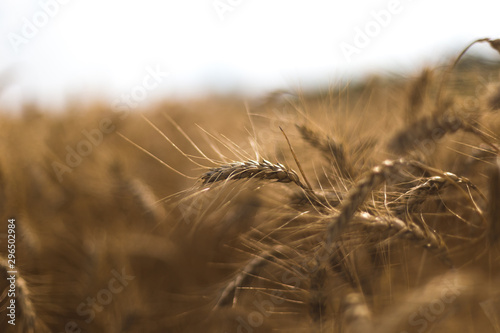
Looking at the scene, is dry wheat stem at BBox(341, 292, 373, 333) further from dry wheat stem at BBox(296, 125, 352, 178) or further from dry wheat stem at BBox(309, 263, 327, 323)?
dry wheat stem at BBox(296, 125, 352, 178)

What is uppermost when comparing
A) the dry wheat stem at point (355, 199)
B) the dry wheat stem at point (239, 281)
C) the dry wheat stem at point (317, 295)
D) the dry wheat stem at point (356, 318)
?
the dry wheat stem at point (355, 199)

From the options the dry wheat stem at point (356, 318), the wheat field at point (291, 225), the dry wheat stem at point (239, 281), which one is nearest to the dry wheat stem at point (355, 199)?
the wheat field at point (291, 225)

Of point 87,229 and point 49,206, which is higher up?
point 49,206

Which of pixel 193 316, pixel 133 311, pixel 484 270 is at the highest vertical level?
pixel 133 311

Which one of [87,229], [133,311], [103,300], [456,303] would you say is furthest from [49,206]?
[456,303]

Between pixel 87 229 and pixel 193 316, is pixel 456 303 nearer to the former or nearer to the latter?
pixel 193 316

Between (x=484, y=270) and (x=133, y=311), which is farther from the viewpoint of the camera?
(x=133, y=311)

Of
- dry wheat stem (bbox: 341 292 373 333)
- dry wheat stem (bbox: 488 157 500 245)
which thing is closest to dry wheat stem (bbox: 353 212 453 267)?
dry wheat stem (bbox: 488 157 500 245)

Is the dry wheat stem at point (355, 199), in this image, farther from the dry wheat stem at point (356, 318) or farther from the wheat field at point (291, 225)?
the dry wheat stem at point (356, 318)
